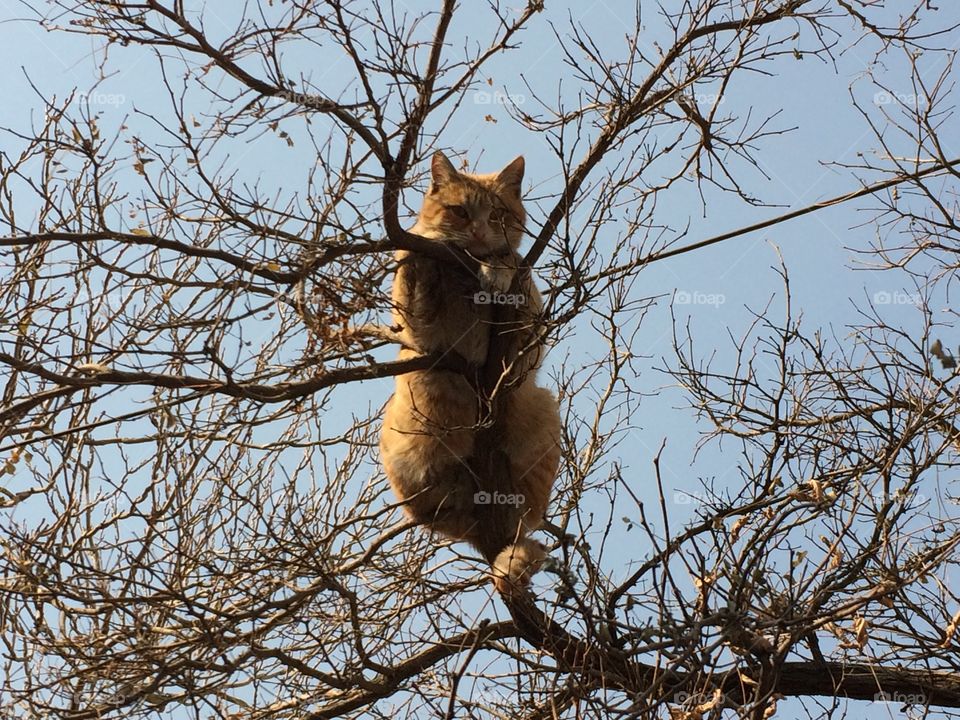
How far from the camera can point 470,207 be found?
19.0 ft

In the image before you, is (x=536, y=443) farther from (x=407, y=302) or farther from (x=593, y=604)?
(x=593, y=604)

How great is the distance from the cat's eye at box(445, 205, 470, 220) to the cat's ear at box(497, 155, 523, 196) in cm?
39

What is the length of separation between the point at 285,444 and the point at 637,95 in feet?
8.56

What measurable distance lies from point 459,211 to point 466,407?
1.27 meters

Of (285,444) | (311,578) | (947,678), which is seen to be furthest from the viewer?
(285,444)

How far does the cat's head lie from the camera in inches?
223

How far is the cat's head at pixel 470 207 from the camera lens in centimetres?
566

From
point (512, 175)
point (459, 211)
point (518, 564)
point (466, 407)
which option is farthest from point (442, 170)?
point (518, 564)

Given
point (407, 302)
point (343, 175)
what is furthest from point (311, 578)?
point (343, 175)

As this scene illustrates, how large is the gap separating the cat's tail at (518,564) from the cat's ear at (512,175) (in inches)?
92.4

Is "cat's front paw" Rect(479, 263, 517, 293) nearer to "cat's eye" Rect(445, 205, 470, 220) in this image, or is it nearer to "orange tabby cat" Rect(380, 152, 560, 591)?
"orange tabby cat" Rect(380, 152, 560, 591)

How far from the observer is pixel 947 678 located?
451cm

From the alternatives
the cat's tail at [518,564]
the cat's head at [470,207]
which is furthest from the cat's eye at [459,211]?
the cat's tail at [518,564]

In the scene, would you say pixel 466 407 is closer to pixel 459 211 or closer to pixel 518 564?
pixel 518 564
